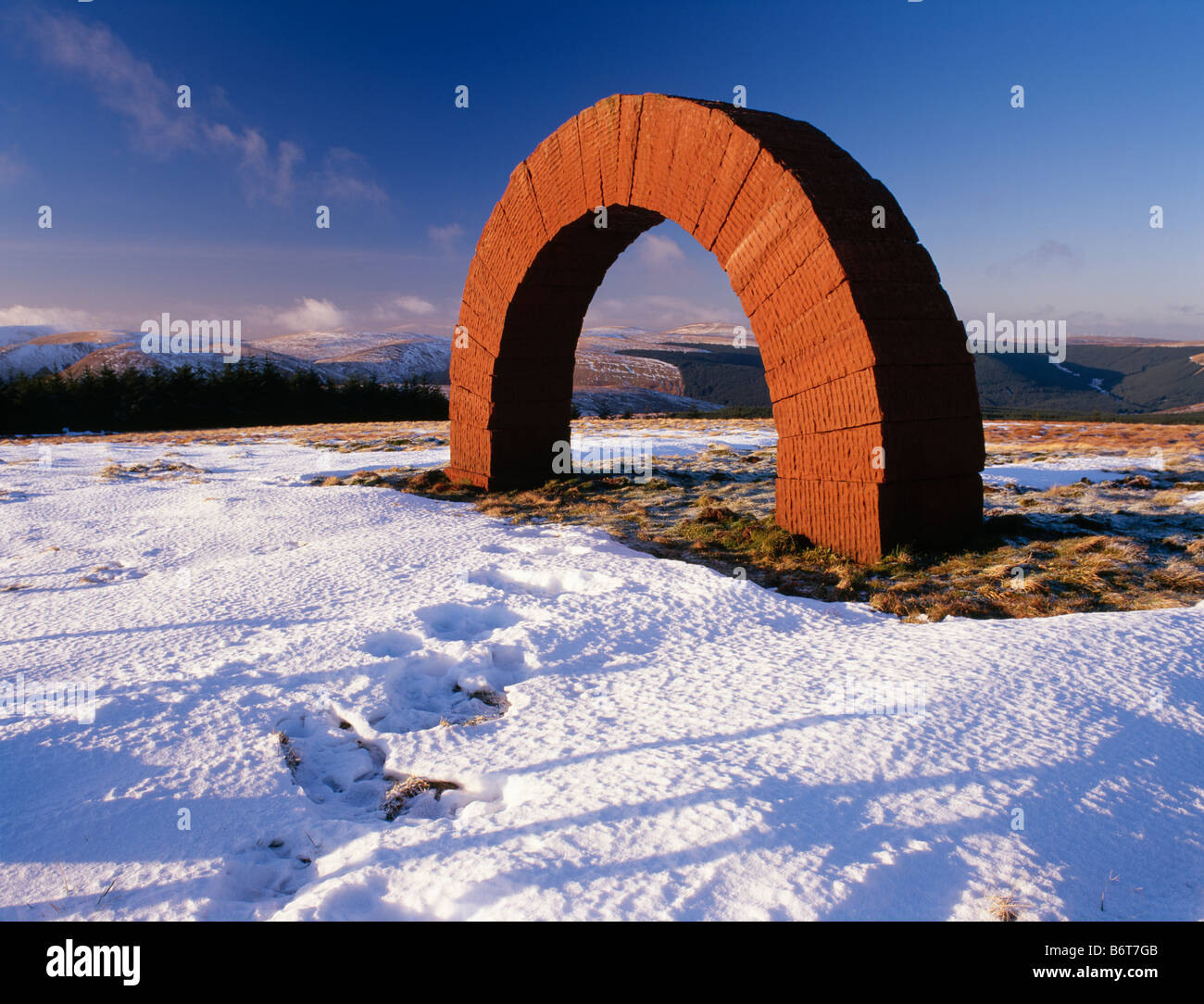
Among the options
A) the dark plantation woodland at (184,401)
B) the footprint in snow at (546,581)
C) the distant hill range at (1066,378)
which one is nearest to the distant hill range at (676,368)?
the distant hill range at (1066,378)

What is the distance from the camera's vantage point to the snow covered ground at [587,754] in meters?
1.98

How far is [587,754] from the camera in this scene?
271 cm

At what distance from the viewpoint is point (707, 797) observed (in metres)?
2.35

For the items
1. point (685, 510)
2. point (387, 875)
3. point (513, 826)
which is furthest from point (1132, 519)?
point (387, 875)

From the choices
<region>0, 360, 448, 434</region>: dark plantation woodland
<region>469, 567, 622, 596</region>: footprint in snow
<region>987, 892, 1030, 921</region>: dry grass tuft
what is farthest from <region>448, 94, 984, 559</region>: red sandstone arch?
<region>0, 360, 448, 434</region>: dark plantation woodland

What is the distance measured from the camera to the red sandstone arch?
5.16 meters

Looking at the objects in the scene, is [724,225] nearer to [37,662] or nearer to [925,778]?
[925,778]

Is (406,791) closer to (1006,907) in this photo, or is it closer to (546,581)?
(1006,907)

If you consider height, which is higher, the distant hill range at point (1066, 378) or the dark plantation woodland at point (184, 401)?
the distant hill range at point (1066, 378)

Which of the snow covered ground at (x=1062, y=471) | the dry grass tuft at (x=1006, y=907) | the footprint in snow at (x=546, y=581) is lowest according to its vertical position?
the dry grass tuft at (x=1006, y=907)

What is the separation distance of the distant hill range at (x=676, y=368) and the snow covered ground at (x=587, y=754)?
2865 inches

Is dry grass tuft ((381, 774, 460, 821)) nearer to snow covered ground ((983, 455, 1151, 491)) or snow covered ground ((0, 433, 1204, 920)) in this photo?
snow covered ground ((0, 433, 1204, 920))

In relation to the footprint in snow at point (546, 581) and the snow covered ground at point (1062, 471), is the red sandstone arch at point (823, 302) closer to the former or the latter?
the footprint in snow at point (546, 581)

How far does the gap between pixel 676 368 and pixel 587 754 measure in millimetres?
127054
